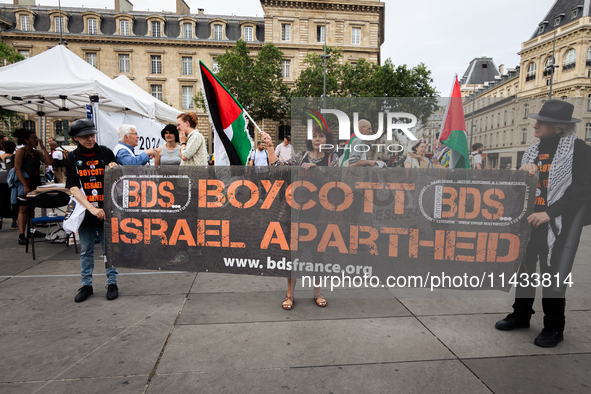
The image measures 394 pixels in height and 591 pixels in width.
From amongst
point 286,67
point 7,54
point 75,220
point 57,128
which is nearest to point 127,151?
point 75,220

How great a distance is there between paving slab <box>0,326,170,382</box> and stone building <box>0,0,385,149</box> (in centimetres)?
3877

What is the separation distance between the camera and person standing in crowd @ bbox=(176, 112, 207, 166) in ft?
15.6

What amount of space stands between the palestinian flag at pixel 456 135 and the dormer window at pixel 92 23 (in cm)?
5046

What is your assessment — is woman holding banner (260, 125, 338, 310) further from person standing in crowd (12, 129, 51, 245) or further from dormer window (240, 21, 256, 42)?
dormer window (240, 21, 256, 42)

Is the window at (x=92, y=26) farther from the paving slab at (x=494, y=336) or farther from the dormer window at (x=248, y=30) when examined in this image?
the paving slab at (x=494, y=336)

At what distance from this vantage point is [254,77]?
33531 mm

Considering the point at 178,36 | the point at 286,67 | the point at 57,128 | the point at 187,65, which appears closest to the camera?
the point at 57,128

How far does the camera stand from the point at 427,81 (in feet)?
102

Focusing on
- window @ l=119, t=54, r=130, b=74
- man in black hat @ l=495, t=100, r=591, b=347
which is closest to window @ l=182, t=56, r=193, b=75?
window @ l=119, t=54, r=130, b=74

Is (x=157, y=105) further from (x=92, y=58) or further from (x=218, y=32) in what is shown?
(x=92, y=58)

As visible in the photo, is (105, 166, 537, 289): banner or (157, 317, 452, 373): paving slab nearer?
(157, 317, 452, 373): paving slab

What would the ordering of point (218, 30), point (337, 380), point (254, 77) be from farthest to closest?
point (218, 30)
point (254, 77)
point (337, 380)

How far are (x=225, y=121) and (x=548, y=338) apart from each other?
3640 millimetres

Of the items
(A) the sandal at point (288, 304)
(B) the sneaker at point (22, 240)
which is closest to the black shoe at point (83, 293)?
(A) the sandal at point (288, 304)
